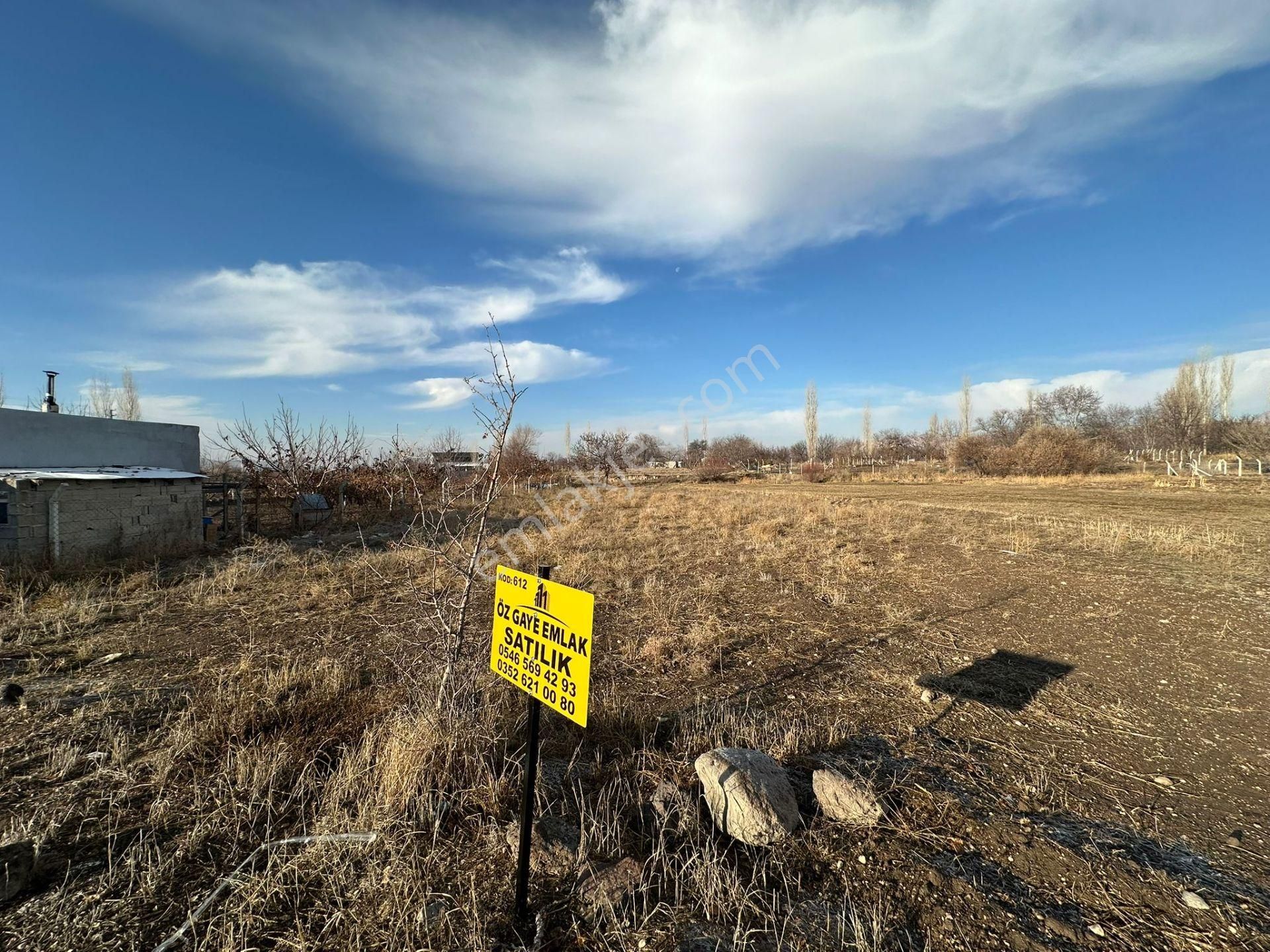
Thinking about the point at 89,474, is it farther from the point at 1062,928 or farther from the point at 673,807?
the point at 1062,928

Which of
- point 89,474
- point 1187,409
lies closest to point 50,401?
point 89,474

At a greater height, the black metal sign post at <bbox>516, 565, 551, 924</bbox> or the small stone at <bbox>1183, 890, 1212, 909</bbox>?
the black metal sign post at <bbox>516, 565, 551, 924</bbox>

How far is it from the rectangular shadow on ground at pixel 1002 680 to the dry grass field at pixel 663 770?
40 mm

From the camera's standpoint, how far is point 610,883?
2240 millimetres

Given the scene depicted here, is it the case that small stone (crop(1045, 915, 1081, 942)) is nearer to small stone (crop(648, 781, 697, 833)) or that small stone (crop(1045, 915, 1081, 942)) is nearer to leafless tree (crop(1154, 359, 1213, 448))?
small stone (crop(648, 781, 697, 833))

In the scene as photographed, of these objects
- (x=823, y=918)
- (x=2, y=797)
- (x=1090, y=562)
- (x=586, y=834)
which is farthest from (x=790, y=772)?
(x=1090, y=562)

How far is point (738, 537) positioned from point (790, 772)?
366 inches

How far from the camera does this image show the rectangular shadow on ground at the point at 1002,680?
14.0 ft

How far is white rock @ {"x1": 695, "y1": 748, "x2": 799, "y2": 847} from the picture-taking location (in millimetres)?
2570

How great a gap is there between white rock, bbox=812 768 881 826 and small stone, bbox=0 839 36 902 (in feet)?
12.5

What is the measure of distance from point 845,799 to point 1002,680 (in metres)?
2.90

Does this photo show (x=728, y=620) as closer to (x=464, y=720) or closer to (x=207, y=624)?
(x=464, y=720)

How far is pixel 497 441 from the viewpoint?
372cm

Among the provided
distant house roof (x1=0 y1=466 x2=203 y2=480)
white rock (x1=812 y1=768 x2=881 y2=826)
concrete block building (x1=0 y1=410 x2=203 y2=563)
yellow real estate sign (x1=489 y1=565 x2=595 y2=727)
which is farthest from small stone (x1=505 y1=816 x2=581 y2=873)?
distant house roof (x1=0 y1=466 x2=203 y2=480)
